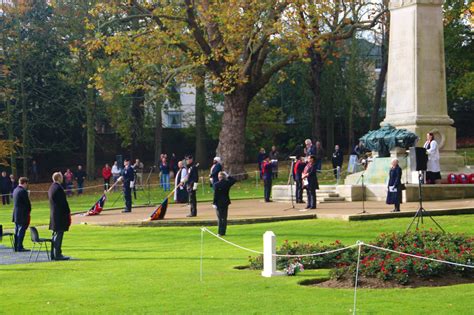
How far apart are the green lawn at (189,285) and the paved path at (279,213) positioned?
1578 mm

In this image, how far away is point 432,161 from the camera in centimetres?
3083

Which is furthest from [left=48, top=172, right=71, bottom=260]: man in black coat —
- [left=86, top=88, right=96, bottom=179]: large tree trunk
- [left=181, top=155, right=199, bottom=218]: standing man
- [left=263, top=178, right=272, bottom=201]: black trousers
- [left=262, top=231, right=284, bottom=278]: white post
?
[left=86, top=88, right=96, bottom=179]: large tree trunk

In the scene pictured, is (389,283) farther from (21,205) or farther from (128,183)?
(128,183)

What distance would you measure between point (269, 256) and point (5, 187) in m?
34.2

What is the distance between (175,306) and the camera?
13977mm

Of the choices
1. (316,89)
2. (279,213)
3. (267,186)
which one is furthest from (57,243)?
(316,89)

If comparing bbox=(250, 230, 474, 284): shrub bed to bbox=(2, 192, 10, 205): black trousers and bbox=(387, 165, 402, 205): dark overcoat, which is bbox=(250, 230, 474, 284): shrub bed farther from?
bbox=(2, 192, 10, 205): black trousers

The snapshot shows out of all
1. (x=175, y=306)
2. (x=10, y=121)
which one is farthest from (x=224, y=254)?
(x=10, y=121)

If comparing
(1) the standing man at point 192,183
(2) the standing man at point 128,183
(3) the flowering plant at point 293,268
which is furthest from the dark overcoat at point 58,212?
(2) the standing man at point 128,183

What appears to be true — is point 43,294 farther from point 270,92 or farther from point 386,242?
point 270,92

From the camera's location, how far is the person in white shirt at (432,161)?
3066 centimetres

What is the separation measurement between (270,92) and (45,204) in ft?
63.0

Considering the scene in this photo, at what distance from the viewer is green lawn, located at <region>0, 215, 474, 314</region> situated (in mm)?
13672

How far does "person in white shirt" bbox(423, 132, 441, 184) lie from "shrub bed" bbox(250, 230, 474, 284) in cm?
1273
